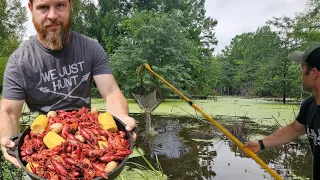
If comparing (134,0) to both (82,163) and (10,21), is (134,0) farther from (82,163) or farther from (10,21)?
(82,163)

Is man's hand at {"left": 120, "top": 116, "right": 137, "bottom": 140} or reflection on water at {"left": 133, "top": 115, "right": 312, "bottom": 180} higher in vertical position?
man's hand at {"left": 120, "top": 116, "right": 137, "bottom": 140}

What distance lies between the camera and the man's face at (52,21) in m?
1.69

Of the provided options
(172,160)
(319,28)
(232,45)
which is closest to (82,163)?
(172,160)

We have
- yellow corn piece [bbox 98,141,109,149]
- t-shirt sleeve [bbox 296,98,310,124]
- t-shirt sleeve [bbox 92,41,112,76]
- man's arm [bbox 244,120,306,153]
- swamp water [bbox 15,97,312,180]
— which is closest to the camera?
yellow corn piece [bbox 98,141,109,149]

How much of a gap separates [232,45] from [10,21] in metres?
47.1

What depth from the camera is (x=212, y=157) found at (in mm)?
7445

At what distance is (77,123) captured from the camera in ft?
4.86

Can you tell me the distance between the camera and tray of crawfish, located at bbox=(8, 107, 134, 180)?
1.26m

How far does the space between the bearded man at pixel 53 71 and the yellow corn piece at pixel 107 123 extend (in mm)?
102

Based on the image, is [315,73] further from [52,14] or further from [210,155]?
[210,155]

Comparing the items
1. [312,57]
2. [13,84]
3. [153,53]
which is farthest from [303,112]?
[153,53]

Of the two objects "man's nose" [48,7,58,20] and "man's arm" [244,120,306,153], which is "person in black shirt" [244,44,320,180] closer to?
"man's arm" [244,120,306,153]

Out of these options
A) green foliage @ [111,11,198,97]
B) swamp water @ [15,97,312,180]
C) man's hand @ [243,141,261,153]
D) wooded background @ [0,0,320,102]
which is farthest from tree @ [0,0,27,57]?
man's hand @ [243,141,261,153]

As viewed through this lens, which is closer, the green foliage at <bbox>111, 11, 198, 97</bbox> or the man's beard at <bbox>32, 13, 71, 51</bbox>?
the man's beard at <bbox>32, 13, 71, 51</bbox>
